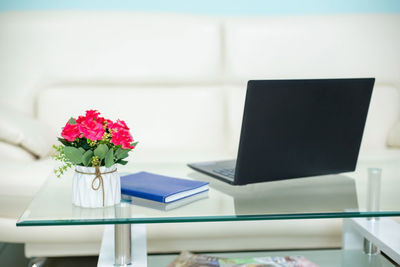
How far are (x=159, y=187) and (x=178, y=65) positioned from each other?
1.31 metres

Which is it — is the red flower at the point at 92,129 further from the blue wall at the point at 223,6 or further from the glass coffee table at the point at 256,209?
the blue wall at the point at 223,6

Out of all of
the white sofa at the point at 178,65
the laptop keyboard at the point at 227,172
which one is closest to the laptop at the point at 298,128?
the laptop keyboard at the point at 227,172

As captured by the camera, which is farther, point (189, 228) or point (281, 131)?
point (189, 228)

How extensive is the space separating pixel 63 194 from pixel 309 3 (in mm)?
2085

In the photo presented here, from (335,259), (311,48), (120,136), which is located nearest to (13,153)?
(120,136)

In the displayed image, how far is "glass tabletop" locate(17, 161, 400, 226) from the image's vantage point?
1104mm

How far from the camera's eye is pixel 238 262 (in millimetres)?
1461

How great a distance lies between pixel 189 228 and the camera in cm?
188

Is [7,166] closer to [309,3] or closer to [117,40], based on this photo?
[117,40]

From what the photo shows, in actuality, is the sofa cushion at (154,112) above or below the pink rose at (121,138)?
above

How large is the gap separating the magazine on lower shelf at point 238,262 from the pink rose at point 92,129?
1.54ft

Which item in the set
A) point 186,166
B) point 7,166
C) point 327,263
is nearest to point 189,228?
point 186,166

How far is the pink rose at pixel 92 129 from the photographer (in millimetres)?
1184

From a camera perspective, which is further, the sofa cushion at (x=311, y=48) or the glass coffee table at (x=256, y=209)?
the sofa cushion at (x=311, y=48)
